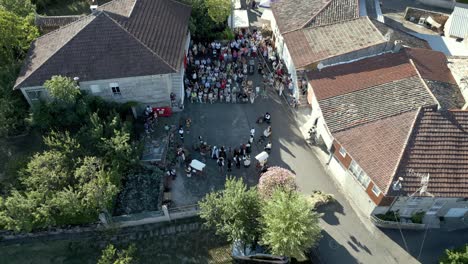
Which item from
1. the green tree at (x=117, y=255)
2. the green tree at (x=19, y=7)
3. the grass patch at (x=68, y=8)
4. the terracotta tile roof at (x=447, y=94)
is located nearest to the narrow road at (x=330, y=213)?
the terracotta tile roof at (x=447, y=94)

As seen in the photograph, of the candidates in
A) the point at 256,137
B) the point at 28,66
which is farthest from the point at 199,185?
the point at 28,66

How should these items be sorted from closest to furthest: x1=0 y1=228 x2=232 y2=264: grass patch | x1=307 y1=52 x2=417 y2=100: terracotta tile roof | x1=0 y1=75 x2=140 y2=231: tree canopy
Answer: x1=0 y1=75 x2=140 y2=231: tree canopy, x1=0 y1=228 x2=232 y2=264: grass patch, x1=307 y1=52 x2=417 y2=100: terracotta tile roof

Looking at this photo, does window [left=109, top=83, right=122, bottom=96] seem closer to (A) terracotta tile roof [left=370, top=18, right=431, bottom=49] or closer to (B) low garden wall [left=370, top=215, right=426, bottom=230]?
(B) low garden wall [left=370, top=215, right=426, bottom=230]

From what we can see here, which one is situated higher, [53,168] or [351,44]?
[351,44]

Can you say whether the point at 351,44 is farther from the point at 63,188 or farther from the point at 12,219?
the point at 12,219

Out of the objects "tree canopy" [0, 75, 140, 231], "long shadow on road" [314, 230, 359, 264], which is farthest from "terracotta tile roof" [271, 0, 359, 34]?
"long shadow on road" [314, 230, 359, 264]

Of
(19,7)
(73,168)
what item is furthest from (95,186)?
(19,7)
